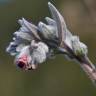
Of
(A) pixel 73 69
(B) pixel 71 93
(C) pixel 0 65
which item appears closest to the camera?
(B) pixel 71 93

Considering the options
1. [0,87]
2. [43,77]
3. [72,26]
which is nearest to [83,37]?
[72,26]

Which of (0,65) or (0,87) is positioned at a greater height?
(0,65)

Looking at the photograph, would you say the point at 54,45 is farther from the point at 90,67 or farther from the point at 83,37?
the point at 83,37

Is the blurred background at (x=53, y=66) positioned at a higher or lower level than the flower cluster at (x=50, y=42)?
higher

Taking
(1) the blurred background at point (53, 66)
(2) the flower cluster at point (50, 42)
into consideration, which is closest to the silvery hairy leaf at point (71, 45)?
(2) the flower cluster at point (50, 42)

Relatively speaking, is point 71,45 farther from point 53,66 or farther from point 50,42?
point 53,66

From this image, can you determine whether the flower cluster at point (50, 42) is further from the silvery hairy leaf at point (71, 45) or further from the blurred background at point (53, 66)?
the blurred background at point (53, 66)
